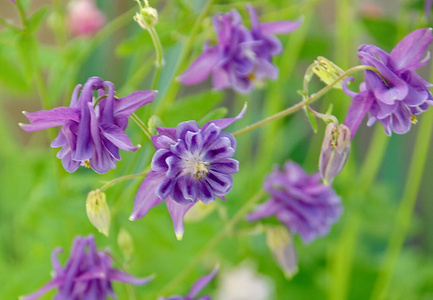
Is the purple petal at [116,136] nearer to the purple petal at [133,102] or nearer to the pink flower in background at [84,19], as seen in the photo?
the purple petal at [133,102]

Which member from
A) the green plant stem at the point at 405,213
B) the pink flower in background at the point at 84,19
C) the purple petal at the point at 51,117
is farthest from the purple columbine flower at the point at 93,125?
the pink flower in background at the point at 84,19

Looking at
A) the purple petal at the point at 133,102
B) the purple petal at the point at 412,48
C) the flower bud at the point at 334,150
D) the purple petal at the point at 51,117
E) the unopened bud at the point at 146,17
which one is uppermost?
the purple petal at the point at 412,48

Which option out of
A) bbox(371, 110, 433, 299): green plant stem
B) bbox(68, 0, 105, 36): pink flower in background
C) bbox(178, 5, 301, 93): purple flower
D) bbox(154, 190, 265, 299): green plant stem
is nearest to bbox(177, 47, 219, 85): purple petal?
bbox(178, 5, 301, 93): purple flower

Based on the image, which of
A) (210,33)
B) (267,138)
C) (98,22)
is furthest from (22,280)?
(98,22)

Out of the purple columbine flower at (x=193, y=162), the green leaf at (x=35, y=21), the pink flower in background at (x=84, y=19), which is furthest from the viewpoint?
the pink flower in background at (x=84, y=19)

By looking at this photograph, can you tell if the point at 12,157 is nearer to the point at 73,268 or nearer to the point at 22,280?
the point at 22,280

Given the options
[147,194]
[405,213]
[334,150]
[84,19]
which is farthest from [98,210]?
[84,19]

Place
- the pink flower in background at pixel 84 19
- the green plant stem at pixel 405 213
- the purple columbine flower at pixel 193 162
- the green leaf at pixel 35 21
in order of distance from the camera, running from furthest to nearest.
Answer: the pink flower in background at pixel 84 19 < the green plant stem at pixel 405 213 < the green leaf at pixel 35 21 < the purple columbine flower at pixel 193 162

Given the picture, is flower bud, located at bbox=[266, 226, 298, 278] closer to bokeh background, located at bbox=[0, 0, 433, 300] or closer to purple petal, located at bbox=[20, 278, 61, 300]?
bokeh background, located at bbox=[0, 0, 433, 300]
